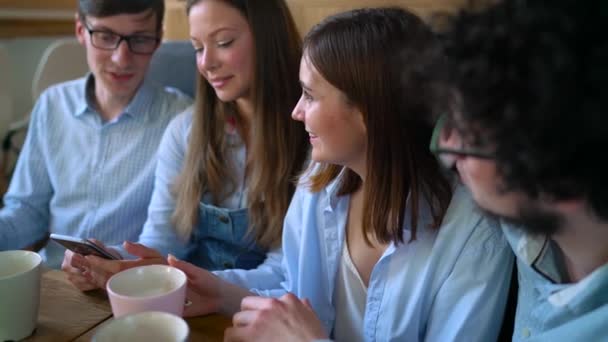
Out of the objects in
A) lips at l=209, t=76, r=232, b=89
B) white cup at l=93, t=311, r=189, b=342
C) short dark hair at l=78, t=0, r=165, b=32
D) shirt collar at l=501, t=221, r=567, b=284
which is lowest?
white cup at l=93, t=311, r=189, b=342

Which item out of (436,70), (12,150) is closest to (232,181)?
→ (436,70)

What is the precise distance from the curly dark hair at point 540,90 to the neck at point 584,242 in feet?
0.27

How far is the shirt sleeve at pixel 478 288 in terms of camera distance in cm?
81

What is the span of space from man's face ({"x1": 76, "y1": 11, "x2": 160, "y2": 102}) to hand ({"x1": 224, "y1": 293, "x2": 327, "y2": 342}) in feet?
3.20

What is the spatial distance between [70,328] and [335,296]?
0.48 metres

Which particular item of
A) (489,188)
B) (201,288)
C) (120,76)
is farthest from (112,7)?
(489,188)

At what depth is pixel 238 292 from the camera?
0.99 m

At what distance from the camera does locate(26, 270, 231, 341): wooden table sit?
765mm

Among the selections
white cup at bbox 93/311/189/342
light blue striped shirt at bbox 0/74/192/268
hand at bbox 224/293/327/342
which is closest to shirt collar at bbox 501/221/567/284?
hand at bbox 224/293/327/342

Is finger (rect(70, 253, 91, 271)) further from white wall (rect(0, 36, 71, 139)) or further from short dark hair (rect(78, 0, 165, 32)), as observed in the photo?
white wall (rect(0, 36, 71, 139))

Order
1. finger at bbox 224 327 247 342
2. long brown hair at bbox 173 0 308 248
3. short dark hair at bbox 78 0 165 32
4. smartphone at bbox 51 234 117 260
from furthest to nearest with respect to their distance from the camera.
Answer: short dark hair at bbox 78 0 165 32
long brown hair at bbox 173 0 308 248
smartphone at bbox 51 234 117 260
finger at bbox 224 327 247 342

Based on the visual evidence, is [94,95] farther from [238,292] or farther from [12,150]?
[12,150]

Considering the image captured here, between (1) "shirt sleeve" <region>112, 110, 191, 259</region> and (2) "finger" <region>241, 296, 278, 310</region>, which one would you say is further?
(1) "shirt sleeve" <region>112, 110, 191, 259</region>

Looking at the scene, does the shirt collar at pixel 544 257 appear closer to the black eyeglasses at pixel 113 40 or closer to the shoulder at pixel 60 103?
the black eyeglasses at pixel 113 40
